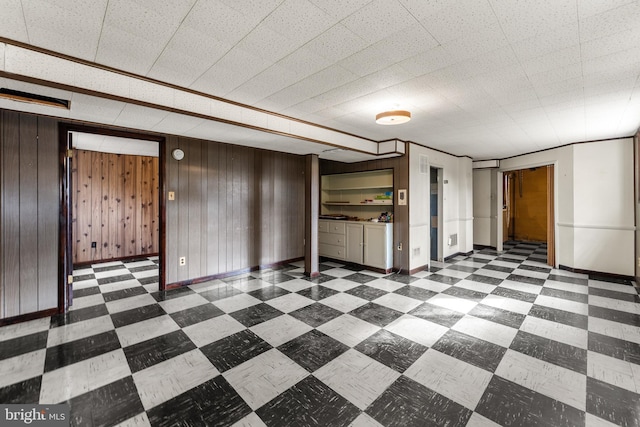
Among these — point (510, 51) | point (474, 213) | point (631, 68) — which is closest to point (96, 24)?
point (510, 51)

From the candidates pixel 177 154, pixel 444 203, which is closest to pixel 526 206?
pixel 444 203

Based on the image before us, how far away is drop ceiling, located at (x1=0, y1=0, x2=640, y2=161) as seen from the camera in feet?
5.42

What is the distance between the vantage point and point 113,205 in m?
5.62

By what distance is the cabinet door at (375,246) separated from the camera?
5105 mm

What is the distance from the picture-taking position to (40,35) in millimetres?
1842

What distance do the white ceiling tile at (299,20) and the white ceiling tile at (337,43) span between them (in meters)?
0.05

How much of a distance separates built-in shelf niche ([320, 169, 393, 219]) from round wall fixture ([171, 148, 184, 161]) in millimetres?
3461

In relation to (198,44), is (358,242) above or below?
below

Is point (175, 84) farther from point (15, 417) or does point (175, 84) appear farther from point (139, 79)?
point (15, 417)

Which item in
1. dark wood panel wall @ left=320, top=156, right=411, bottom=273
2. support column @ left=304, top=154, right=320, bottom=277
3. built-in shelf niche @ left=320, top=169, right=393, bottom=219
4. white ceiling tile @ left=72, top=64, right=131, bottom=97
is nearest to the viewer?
white ceiling tile @ left=72, top=64, right=131, bottom=97

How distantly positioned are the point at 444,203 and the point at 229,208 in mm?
4613

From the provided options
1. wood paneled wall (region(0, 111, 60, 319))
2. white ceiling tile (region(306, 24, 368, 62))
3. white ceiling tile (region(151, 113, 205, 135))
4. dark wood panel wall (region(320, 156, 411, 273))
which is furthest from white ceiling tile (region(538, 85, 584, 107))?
wood paneled wall (region(0, 111, 60, 319))

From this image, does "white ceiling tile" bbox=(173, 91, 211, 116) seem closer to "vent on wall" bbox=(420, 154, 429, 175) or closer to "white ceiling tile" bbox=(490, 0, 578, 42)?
"white ceiling tile" bbox=(490, 0, 578, 42)

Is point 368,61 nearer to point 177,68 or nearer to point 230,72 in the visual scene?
point 230,72
